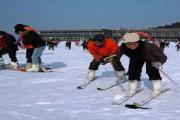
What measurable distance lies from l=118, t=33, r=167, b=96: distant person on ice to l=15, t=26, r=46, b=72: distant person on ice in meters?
5.02

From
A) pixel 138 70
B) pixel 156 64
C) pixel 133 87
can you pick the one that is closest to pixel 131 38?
pixel 156 64

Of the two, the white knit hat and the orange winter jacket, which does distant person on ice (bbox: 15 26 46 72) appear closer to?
the orange winter jacket

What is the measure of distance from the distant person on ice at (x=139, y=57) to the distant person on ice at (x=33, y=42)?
5.02m

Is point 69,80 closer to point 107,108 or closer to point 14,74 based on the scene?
point 14,74

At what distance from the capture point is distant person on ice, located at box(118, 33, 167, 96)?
23.1 feet

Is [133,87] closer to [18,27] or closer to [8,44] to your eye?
[18,27]

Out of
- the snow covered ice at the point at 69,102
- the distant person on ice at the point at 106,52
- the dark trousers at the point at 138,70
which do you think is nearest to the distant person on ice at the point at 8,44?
the snow covered ice at the point at 69,102

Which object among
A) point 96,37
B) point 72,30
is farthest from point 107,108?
point 72,30

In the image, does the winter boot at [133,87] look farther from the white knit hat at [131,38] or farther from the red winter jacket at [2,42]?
the red winter jacket at [2,42]

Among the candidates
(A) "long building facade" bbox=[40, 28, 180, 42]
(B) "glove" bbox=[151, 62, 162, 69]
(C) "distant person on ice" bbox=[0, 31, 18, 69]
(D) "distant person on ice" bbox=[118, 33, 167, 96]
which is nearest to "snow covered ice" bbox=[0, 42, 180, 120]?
(D) "distant person on ice" bbox=[118, 33, 167, 96]

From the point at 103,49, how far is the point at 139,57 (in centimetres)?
187

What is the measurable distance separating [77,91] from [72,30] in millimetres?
119134

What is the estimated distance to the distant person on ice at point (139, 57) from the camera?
7051mm

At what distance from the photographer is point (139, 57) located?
734 centimetres
